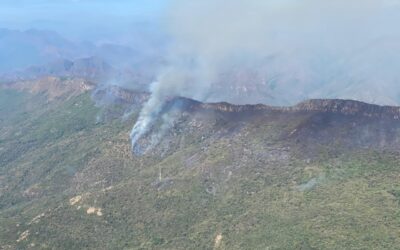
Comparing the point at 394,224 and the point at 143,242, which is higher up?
the point at 394,224

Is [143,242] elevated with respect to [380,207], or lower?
lower

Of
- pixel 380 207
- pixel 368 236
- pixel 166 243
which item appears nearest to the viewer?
pixel 368 236

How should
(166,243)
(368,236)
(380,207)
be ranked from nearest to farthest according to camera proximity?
(368,236) → (380,207) → (166,243)

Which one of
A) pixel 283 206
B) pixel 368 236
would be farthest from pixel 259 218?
pixel 368 236

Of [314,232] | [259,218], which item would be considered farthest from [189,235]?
[314,232]

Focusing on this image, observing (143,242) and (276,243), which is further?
(143,242)

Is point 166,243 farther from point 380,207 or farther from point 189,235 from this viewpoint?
point 380,207

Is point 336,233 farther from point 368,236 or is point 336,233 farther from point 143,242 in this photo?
point 143,242

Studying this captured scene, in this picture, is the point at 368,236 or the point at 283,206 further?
the point at 283,206
